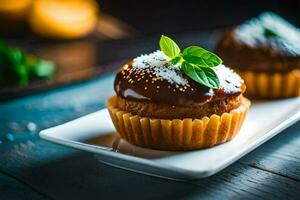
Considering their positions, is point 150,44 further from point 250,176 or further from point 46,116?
point 250,176

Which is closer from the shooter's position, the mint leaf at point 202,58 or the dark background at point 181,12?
the mint leaf at point 202,58

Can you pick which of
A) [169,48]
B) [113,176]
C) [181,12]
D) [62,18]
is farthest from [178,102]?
[181,12]

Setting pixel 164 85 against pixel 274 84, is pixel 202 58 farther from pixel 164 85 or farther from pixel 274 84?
pixel 274 84

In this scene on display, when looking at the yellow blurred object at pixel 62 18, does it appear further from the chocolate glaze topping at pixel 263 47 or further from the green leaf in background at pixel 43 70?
the chocolate glaze topping at pixel 263 47

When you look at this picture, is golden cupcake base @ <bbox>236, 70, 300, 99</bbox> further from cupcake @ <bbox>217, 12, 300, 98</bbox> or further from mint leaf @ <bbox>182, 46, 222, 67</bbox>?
mint leaf @ <bbox>182, 46, 222, 67</bbox>

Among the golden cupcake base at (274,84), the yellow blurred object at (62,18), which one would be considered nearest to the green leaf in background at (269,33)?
the golden cupcake base at (274,84)
